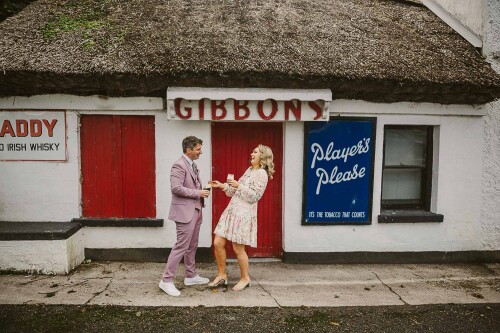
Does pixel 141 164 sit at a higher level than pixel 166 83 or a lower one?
lower

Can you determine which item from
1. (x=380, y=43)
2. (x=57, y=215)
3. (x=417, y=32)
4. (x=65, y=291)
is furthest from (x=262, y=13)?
(x=65, y=291)

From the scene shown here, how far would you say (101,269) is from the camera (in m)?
6.48

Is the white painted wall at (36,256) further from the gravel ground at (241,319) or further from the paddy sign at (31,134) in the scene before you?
the paddy sign at (31,134)

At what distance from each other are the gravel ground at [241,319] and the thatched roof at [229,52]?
3.27 metres

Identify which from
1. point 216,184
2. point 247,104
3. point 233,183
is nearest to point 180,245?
point 216,184

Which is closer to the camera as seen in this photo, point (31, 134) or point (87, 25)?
point (31, 134)

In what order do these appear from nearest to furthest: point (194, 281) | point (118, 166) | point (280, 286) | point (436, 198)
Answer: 1. point (194, 281)
2. point (280, 286)
3. point (118, 166)
4. point (436, 198)

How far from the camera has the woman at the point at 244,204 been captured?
5445mm

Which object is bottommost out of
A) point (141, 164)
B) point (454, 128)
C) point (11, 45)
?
point (141, 164)

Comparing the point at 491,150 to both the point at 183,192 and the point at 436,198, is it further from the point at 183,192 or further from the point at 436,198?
the point at 183,192

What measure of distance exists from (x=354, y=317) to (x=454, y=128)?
3869mm

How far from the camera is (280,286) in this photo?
6.04m

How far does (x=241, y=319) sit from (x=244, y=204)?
1.44 m

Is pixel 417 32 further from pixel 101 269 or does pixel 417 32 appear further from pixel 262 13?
pixel 101 269
